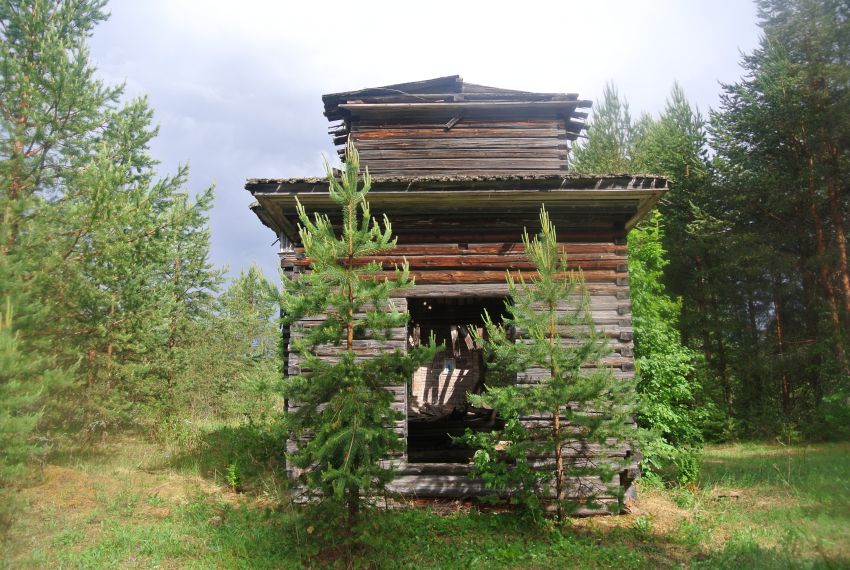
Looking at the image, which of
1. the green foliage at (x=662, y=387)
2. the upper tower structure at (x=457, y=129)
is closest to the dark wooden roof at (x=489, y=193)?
the upper tower structure at (x=457, y=129)

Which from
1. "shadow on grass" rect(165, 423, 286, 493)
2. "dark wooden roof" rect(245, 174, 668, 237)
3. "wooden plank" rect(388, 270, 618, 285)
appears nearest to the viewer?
"dark wooden roof" rect(245, 174, 668, 237)

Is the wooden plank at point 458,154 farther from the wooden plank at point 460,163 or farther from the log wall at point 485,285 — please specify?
the log wall at point 485,285

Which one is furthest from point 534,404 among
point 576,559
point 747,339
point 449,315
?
point 747,339

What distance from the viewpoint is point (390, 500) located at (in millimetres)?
8672

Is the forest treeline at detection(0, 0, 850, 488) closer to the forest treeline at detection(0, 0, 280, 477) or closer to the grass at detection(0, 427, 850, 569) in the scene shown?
the forest treeline at detection(0, 0, 280, 477)

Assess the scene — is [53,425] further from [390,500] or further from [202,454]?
[390,500]

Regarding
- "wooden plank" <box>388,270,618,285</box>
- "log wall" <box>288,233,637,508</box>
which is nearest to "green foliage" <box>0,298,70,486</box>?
"log wall" <box>288,233,637,508</box>

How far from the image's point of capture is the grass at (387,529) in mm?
6305

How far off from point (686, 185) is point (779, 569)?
21884 mm

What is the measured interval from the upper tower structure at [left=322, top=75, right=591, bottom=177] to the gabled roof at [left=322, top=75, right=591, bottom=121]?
0.02 metres

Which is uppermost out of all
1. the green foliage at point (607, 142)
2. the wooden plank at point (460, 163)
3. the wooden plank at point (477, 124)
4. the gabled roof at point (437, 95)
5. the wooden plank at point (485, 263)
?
the green foliage at point (607, 142)

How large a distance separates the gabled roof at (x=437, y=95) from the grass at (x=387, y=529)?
8.72m

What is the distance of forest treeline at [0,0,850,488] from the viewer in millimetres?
9977

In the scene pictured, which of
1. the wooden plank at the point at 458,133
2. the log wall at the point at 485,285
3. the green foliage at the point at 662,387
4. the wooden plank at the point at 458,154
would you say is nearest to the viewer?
the log wall at the point at 485,285
